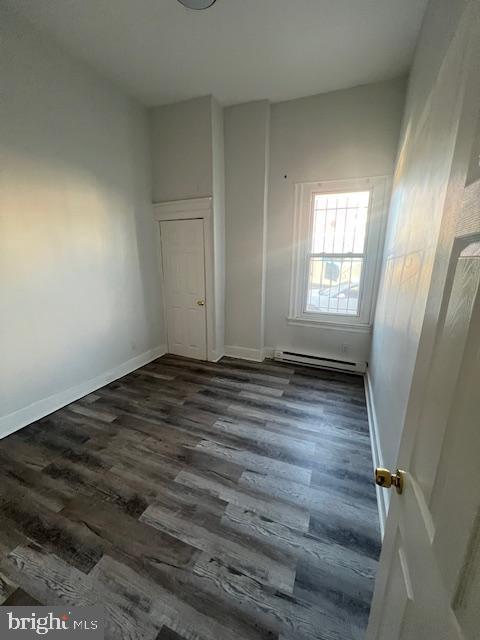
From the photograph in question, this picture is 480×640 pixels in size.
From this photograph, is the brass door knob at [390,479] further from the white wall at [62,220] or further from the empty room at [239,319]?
the white wall at [62,220]

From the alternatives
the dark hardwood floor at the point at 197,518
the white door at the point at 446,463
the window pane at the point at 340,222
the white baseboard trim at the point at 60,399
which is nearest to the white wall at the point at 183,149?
the window pane at the point at 340,222

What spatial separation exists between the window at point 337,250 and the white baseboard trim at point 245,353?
752 mm

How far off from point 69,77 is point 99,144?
1.70ft

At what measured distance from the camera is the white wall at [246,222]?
3096mm

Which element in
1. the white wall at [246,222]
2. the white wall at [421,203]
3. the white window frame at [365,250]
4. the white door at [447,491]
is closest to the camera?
the white door at [447,491]

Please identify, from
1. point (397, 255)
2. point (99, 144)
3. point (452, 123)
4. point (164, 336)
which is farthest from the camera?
point (164, 336)

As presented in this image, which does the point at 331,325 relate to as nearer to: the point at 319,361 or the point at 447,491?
the point at 319,361

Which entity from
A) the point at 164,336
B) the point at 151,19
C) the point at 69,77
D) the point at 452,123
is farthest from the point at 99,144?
the point at 452,123

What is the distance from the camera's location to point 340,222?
10.2 ft

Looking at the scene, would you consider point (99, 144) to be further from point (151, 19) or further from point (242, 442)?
point (242, 442)

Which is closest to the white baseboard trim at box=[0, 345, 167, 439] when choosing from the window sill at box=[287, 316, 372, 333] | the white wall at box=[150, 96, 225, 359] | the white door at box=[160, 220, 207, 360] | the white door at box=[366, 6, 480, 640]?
the white door at box=[160, 220, 207, 360]

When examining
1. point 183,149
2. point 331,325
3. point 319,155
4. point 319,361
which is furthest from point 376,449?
point 183,149

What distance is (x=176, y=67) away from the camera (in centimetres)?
247

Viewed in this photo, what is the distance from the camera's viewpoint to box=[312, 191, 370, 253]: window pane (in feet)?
9.84
